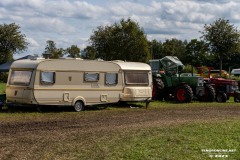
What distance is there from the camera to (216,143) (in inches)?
393

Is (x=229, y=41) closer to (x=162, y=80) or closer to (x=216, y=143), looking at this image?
(x=162, y=80)

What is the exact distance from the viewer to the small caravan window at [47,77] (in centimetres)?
1688

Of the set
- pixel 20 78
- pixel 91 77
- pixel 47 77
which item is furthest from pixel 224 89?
pixel 20 78

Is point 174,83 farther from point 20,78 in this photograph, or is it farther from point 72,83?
point 20,78

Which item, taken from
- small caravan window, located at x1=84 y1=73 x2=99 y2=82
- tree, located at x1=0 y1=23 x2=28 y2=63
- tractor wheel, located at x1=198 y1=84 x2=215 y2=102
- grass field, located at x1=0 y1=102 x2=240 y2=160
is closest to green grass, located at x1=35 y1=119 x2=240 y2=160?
grass field, located at x1=0 y1=102 x2=240 y2=160

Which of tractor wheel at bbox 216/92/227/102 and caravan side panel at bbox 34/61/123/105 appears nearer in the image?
caravan side panel at bbox 34/61/123/105

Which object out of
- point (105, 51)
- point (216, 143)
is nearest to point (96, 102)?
point (216, 143)

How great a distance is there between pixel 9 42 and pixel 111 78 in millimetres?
44618

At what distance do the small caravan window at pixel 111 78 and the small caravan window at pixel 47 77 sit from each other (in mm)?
2742

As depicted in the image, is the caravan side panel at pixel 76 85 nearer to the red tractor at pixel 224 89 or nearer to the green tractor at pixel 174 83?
the green tractor at pixel 174 83

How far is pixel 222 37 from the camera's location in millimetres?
44219

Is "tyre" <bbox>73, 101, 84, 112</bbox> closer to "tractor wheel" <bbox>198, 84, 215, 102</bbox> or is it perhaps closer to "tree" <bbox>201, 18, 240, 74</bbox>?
"tractor wheel" <bbox>198, 84, 215, 102</bbox>

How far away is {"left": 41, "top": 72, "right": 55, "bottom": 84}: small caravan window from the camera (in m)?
16.9

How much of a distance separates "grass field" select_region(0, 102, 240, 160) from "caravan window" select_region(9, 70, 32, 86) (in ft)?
4.92
